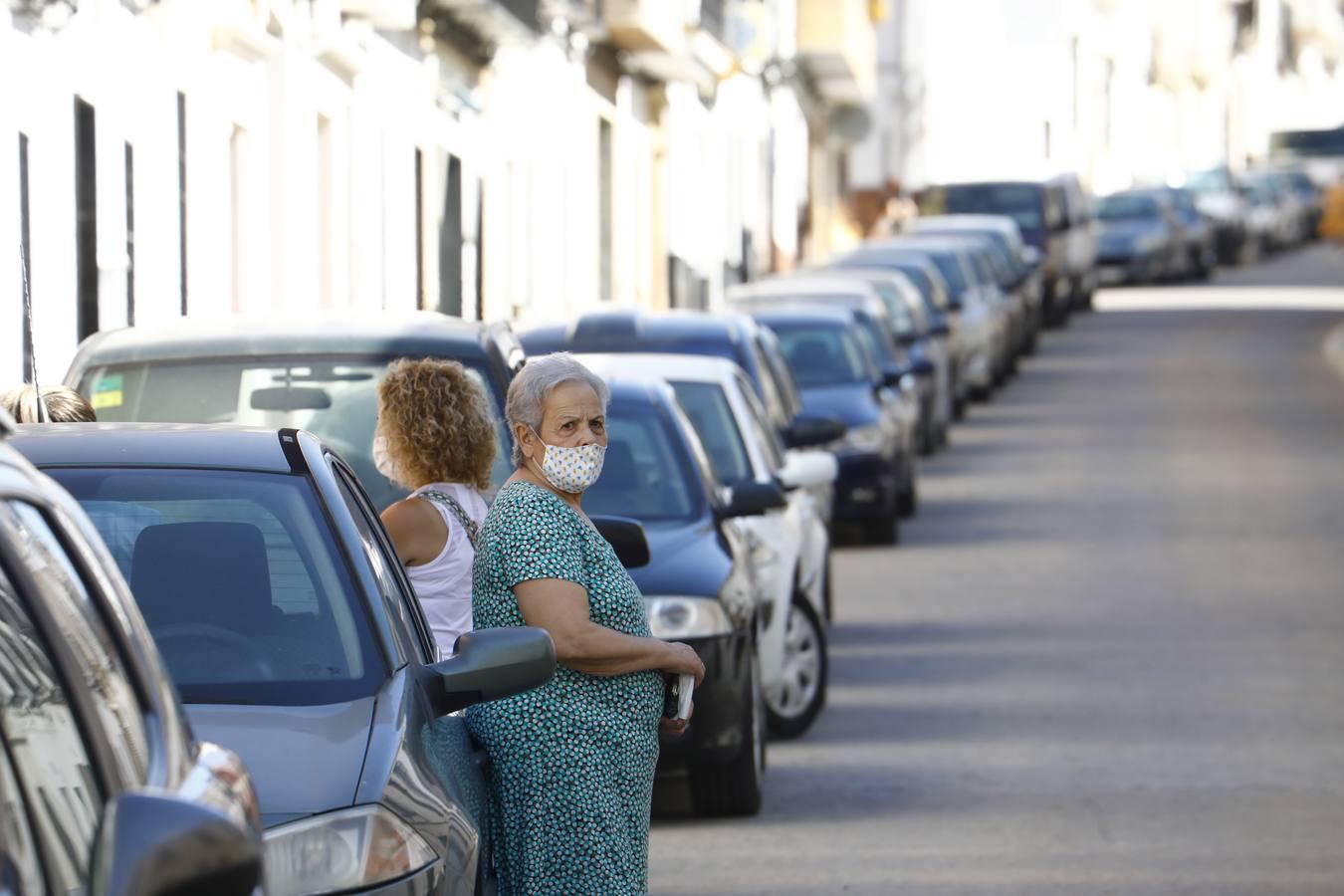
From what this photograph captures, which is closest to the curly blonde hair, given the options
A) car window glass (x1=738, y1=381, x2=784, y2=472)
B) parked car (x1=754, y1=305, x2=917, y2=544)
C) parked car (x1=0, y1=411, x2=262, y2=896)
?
parked car (x1=0, y1=411, x2=262, y2=896)

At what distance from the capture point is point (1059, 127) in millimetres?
72812

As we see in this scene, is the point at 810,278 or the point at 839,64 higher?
the point at 839,64

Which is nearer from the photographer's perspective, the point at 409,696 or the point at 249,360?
the point at 409,696

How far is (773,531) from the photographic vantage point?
486 inches

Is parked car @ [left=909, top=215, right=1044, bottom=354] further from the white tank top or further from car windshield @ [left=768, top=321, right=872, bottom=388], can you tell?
Result: the white tank top

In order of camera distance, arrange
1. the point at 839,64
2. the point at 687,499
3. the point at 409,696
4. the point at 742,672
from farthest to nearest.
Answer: the point at 839,64 → the point at 687,499 → the point at 742,672 → the point at 409,696

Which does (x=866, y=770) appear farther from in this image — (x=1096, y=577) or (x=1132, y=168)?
(x=1132, y=168)

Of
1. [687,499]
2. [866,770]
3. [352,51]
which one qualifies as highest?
[352,51]

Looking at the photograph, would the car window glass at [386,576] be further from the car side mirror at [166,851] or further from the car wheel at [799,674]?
the car wheel at [799,674]

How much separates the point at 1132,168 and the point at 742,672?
80.0 meters

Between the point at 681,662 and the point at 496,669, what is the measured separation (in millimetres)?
603

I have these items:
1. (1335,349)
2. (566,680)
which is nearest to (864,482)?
(566,680)

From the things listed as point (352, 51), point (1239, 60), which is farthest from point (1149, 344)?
point (1239, 60)

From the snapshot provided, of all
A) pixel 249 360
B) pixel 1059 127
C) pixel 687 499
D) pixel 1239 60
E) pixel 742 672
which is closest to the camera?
pixel 249 360
